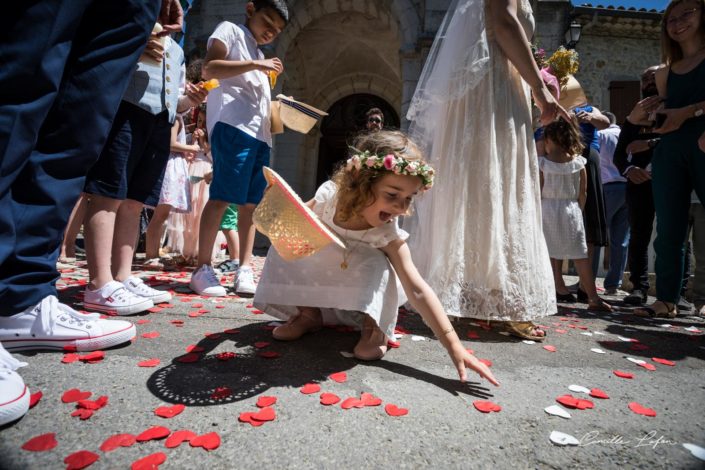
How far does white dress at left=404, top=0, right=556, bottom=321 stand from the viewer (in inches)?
78.0

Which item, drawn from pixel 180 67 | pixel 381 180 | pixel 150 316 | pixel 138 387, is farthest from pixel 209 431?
pixel 180 67

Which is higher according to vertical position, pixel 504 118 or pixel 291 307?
pixel 504 118

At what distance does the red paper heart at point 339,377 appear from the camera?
1291 mm

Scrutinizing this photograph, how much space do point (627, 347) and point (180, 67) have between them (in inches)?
117

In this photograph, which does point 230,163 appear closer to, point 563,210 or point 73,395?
point 73,395

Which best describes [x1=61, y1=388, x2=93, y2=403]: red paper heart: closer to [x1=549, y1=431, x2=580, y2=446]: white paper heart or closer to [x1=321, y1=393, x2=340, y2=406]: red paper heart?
[x1=321, y1=393, x2=340, y2=406]: red paper heart

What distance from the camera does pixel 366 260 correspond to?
63.4 inches

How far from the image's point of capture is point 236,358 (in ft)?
4.75

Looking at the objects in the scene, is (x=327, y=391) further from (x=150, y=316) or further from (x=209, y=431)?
(x=150, y=316)

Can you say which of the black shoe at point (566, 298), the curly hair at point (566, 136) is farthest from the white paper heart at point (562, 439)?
the black shoe at point (566, 298)

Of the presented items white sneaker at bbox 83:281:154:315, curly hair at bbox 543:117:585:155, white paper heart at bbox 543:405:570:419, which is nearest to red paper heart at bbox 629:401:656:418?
white paper heart at bbox 543:405:570:419

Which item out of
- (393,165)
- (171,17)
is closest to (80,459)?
(393,165)

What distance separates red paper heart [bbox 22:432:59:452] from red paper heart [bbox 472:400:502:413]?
1.08m

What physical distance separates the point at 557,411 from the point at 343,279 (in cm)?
88
